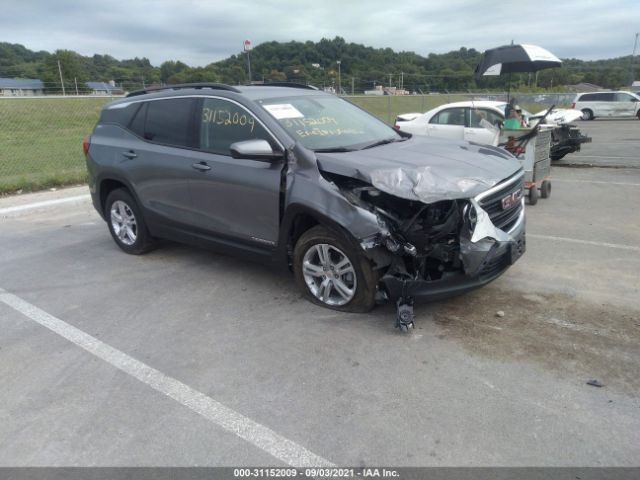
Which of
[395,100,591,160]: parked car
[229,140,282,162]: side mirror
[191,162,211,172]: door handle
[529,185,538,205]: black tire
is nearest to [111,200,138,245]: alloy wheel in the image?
[191,162,211,172]: door handle

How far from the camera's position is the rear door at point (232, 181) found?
430 centimetres

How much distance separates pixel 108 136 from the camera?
588 cm

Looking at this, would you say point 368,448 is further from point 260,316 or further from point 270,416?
point 260,316

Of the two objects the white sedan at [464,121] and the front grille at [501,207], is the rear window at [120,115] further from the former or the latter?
the white sedan at [464,121]

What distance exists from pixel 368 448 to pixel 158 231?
3.73 m

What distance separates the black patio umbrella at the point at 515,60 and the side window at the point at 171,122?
21.7 ft

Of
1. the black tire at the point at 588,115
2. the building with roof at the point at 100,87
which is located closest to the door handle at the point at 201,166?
the black tire at the point at 588,115

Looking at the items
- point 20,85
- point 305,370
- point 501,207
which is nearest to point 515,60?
point 501,207

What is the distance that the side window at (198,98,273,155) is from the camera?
4438 mm

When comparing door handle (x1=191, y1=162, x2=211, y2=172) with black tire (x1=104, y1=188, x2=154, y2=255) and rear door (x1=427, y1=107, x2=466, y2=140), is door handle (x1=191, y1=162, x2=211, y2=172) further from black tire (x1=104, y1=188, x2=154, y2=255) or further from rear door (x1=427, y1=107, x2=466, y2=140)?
rear door (x1=427, y1=107, x2=466, y2=140)

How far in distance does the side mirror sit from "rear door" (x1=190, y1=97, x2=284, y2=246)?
7 centimetres

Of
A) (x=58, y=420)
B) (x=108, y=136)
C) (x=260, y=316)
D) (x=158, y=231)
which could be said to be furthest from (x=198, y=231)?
(x=58, y=420)

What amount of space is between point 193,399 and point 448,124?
9653 millimetres

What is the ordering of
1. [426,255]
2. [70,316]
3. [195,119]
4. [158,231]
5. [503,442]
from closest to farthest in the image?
[503,442], [426,255], [70,316], [195,119], [158,231]
